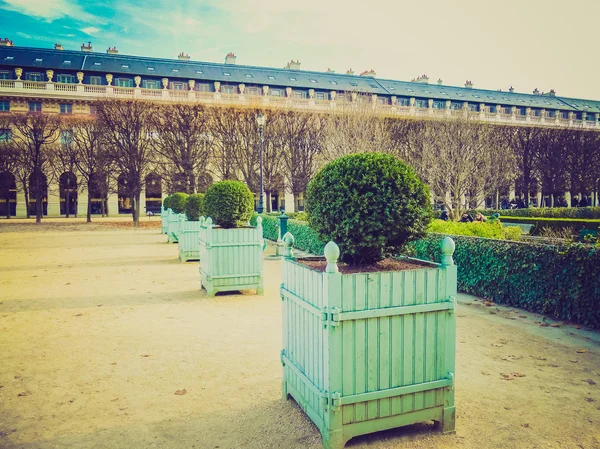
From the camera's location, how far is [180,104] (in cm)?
3212

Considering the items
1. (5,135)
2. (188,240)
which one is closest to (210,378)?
(188,240)

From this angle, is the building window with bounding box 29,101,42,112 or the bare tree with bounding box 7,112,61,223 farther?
the building window with bounding box 29,101,42,112

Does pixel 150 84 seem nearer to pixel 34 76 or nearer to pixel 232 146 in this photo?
pixel 34 76

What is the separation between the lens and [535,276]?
6.99m

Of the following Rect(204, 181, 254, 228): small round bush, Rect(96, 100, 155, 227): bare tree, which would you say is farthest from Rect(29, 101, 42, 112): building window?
Rect(204, 181, 254, 228): small round bush

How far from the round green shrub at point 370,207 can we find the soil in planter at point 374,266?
0.29 ft

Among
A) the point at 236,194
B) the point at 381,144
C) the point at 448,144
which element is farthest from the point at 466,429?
the point at 381,144

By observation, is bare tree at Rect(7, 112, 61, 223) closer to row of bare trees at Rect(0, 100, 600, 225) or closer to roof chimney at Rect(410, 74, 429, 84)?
row of bare trees at Rect(0, 100, 600, 225)

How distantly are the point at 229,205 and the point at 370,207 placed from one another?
5.75m

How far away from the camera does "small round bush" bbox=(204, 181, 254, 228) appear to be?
29.6 ft

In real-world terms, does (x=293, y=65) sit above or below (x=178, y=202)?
above

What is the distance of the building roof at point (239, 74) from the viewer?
1635 inches

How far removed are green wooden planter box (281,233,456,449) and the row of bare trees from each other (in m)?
21.2

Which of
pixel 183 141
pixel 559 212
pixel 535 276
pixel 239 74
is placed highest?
pixel 239 74
